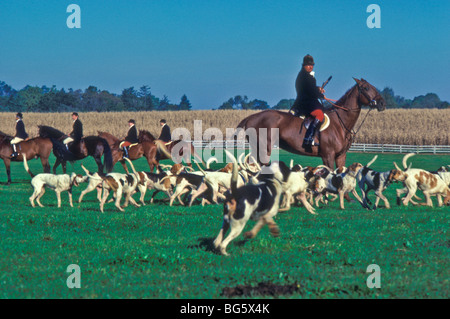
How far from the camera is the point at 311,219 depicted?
472 inches

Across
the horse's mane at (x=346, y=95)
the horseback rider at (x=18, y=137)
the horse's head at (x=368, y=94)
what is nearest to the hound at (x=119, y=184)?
the horse's mane at (x=346, y=95)

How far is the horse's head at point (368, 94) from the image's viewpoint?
16328mm

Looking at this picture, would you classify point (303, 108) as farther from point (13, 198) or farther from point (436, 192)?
point (13, 198)

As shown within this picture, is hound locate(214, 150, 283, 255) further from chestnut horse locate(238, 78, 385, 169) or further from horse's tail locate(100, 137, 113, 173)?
horse's tail locate(100, 137, 113, 173)

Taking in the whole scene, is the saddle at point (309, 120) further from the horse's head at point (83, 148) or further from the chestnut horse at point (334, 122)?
the horse's head at point (83, 148)

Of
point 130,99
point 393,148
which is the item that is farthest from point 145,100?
point 393,148

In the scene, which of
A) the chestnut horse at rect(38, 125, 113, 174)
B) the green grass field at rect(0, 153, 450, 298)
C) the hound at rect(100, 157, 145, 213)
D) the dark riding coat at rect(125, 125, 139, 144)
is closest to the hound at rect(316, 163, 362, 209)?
the green grass field at rect(0, 153, 450, 298)

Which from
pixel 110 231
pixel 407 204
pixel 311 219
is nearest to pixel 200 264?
pixel 110 231

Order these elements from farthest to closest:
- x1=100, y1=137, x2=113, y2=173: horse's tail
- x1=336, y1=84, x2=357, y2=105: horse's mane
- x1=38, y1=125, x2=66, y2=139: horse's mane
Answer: x1=38, y1=125, x2=66, y2=139: horse's mane → x1=100, y1=137, x2=113, y2=173: horse's tail → x1=336, y1=84, x2=357, y2=105: horse's mane

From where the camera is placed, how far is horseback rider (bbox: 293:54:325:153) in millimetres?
15781

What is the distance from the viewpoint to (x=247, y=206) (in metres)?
7.84

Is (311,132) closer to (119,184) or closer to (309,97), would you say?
(309,97)

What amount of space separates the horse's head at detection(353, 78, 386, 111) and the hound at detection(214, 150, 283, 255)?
28.5 ft
